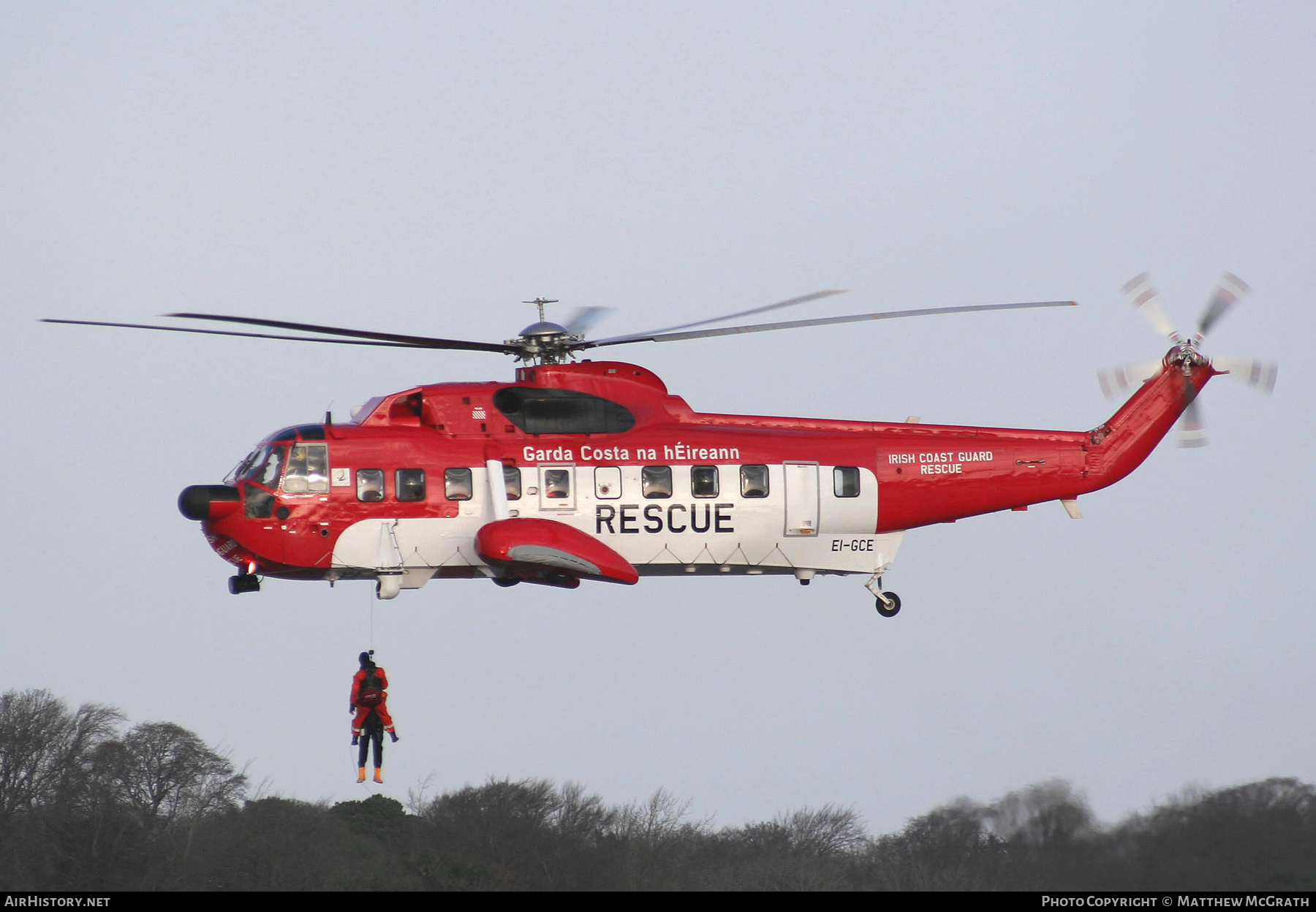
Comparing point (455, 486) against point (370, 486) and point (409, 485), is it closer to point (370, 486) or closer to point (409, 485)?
point (409, 485)

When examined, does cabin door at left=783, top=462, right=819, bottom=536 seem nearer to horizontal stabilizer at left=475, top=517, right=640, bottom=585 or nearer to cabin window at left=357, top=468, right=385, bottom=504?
horizontal stabilizer at left=475, top=517, right=640, bottom=585

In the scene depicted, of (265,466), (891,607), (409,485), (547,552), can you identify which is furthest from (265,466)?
(891,607)

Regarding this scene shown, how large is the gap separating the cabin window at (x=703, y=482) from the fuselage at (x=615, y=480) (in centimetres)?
2

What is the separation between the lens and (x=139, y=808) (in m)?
35.4

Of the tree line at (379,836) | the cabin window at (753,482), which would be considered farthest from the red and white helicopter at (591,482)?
the tree line at (379,836)

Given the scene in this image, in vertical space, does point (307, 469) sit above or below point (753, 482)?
above

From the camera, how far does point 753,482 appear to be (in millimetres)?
30250

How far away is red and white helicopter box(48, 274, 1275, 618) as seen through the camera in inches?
1155

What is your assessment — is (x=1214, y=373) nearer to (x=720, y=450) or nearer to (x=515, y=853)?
(x=720, y=450)

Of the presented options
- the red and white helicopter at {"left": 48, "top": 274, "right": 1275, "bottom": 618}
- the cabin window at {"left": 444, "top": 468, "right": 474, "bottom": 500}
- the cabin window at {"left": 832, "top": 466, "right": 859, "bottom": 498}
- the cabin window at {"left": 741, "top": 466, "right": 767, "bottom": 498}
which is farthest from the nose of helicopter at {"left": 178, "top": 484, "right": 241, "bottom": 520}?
the cabin window at {"left": 832, "top": 466, "right": 859, "bottom": 498}

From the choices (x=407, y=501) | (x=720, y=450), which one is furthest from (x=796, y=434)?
(x=407, y=501)

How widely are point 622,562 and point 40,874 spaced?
1278cm

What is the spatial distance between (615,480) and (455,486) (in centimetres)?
252

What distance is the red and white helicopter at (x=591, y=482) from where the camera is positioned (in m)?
29.3
